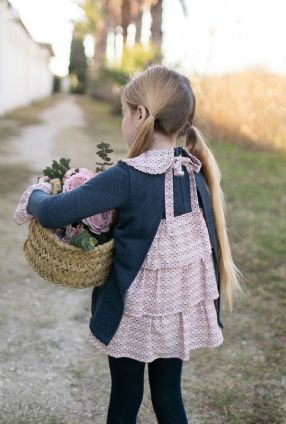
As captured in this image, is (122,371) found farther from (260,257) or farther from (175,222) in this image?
(260,257)

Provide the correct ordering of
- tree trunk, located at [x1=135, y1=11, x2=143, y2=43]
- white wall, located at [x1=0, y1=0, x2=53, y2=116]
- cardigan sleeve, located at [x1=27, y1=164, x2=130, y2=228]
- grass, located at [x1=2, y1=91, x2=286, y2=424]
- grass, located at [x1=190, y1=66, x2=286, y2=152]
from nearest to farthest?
1. cardigan sleeve, located at [x1=27, y1=164, x2=130, y2=228]
2. grass, located at [x1=2, y1=91, x2=286, y2=424]
3. grass, located at [x1=190, y1=66, x2=286, y2=152]
4. white wall, located at [x1=0, y1=0, x2=53, y2=116]
5. tree trunk, located at [x1=135, y1=11, x2=143, y2=43]

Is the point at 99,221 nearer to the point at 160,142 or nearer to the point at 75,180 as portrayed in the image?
the point at 75,180

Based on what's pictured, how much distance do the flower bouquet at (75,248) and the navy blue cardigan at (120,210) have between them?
0.04 m

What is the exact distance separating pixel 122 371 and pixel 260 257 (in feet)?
10.6

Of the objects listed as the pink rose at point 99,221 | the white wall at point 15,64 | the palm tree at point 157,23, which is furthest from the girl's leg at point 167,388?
the palm tree at point 157,23

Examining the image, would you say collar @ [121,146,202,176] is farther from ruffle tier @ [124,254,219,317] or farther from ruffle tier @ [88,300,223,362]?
ruffle tier @ [88,300,223,362]

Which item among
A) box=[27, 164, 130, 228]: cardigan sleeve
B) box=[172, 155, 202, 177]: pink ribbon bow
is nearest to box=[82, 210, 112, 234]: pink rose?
box=[27, 164, 130, 228]: cardigan sleeve

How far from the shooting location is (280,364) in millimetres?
3111

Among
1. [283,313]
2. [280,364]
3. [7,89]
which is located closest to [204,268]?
[280,364]

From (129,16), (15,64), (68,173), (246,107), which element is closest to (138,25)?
(129,16)

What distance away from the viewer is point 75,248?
5.32 feet

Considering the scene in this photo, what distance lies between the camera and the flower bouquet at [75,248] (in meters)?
1.63

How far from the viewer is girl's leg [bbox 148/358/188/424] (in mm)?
1823

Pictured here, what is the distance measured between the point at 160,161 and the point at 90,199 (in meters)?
0.26
